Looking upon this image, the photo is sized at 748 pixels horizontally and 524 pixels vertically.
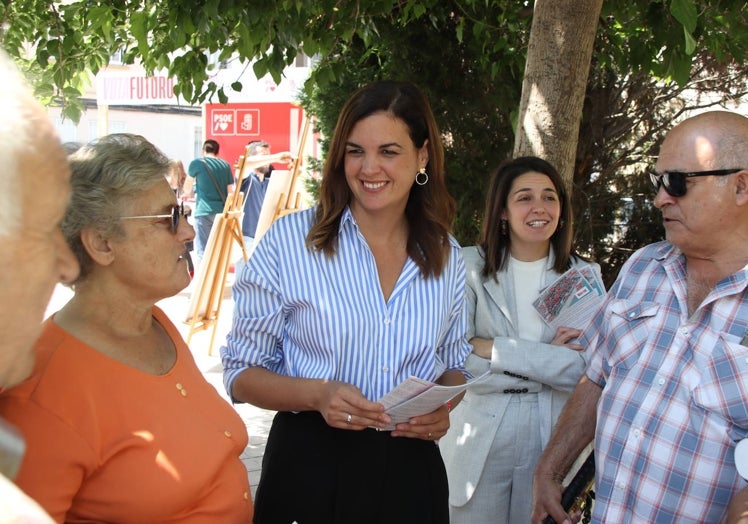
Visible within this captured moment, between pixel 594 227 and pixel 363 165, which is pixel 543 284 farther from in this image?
pixel 594 227

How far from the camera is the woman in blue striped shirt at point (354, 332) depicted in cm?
248

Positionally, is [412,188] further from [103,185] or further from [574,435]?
[103,185]

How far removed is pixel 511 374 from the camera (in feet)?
11.0

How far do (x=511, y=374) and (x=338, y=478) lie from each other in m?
1.13

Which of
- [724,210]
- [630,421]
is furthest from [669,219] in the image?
[630,421]

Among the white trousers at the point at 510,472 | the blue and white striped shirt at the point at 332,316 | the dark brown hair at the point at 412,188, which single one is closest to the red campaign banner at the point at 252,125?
the white trousers at the point at 510,472

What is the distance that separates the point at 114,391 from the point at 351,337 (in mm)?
799

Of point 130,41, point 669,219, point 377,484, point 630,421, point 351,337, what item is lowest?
point 377,484

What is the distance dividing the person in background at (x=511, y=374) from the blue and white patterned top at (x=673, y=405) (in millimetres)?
743

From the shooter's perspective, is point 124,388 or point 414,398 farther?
point 414,398

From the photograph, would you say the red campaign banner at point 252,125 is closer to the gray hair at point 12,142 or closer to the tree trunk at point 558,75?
the tree trunk at point 558,75

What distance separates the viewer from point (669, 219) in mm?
2486

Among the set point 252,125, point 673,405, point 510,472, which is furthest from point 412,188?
point 252,125

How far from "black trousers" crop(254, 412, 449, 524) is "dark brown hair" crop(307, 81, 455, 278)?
1.92ft
